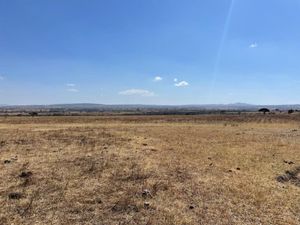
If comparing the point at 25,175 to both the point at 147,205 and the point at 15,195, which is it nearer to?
the point at 15,195

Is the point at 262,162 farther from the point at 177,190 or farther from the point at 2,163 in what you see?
the point at 2,163

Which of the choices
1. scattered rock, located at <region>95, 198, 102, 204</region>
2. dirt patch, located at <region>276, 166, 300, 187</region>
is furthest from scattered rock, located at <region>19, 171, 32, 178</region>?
dirt patch, located at <region>276, 166, 300, 187</region>

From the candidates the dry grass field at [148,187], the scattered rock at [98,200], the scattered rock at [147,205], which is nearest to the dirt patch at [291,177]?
the dry grass field at [148,187]

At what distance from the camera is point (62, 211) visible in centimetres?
907

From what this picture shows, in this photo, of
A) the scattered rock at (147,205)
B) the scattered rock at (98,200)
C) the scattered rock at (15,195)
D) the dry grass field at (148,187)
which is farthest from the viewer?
the scattered rock at (15,195)

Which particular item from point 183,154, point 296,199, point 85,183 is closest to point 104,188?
point 85,183

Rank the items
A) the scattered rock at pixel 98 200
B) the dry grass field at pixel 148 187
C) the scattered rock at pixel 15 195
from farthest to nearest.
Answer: the scattered rock at pixel 15 195
the scattered rock at pixel 98 200
the dry grass field at pixel 148 187

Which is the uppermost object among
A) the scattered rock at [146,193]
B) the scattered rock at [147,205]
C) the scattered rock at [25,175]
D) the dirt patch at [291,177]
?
the scattered rock at [25,175]

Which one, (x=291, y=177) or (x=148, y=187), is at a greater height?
(x=148, y=187)

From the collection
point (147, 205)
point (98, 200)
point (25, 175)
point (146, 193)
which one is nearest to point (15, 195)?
point (98, 200)

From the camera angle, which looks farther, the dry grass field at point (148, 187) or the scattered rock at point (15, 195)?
the scattered rock at point (15, 195)

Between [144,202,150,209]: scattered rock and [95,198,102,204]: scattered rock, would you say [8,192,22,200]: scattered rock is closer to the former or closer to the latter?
[95,198,102,204]: scattered rock

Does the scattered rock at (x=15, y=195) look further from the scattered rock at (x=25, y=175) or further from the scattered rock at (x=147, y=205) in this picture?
the scattered rock at (x=147, y=205)

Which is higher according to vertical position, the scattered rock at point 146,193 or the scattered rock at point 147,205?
the scattered rock at point 146,193
